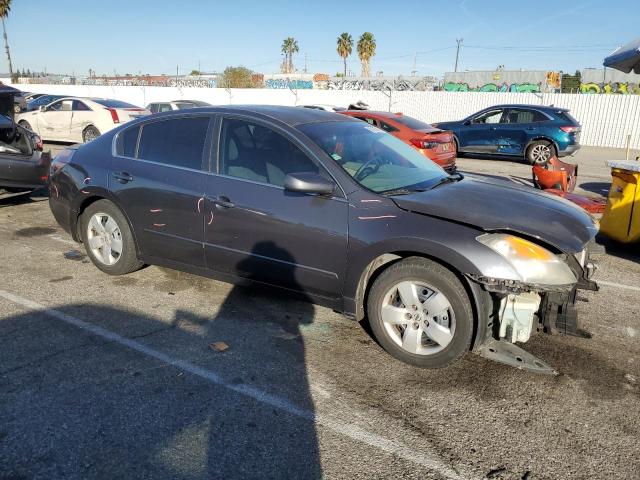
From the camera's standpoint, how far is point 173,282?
16.3 feet

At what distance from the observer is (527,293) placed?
11.1ft

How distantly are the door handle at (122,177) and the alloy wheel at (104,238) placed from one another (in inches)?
16.0

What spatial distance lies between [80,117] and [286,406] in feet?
46.9

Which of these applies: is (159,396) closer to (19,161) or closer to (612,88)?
(19,161)

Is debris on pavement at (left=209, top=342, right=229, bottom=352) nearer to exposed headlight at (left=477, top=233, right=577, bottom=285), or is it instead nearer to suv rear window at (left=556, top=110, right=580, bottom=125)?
exposed headlight at (left=477, top=233, right=577, bottom=285)

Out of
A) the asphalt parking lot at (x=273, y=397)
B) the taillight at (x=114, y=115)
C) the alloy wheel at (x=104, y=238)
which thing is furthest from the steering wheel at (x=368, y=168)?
the taillight at (x=114, y=115)

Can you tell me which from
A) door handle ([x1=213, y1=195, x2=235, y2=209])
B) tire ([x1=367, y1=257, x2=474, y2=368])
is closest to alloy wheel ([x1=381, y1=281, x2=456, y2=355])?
tire ([x1=367, y1=257, x2=474, y2=368])

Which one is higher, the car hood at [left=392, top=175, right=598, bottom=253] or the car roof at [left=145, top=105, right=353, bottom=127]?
the car roof at [left=145, top=105, right=353, bottom=127]

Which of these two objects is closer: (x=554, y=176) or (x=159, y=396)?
(x=159, y=396)

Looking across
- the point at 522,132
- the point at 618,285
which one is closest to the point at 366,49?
the point at 522,132

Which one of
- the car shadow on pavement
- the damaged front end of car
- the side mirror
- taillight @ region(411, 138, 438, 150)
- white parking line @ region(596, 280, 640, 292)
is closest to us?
the car shadow on pavement

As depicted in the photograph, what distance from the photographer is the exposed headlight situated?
3.13m

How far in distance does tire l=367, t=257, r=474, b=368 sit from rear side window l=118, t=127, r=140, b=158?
2702mm

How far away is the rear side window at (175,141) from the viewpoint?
437cm
